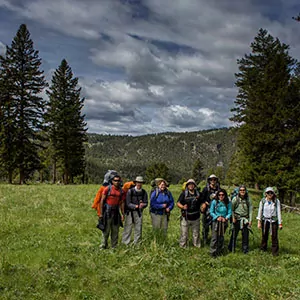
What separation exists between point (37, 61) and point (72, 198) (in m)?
20.3

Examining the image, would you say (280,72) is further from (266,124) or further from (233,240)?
(233,240)

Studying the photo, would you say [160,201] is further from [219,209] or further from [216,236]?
[216,236]

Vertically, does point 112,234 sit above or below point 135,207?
below

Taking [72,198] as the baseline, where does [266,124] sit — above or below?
above

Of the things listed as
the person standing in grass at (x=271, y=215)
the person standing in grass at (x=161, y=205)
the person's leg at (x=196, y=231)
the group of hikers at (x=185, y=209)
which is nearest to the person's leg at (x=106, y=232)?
the group of hikers at (x=185, y=209)

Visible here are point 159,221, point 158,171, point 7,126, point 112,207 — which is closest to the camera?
point 112,207

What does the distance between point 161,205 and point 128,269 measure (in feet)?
8.18

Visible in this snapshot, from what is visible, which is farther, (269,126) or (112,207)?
(269,126)

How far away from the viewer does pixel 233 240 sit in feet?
32.2

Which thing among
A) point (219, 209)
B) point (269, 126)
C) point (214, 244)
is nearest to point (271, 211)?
point (219, 209)

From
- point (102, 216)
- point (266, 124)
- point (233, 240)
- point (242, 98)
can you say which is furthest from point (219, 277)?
point (242, 98)

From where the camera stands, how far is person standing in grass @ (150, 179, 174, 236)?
9.68 metres

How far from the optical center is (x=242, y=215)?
9.99m

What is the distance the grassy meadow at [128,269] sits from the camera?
6.48 meters
